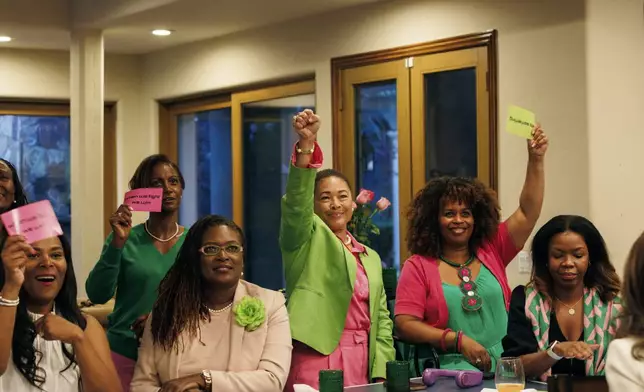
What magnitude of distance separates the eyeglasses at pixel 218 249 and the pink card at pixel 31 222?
54cm

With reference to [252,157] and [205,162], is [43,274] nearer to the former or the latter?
[252,157]

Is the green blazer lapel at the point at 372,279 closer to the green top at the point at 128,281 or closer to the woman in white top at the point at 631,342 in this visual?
the green top at the point at 128,281

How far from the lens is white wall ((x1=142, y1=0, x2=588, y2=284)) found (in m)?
5.08

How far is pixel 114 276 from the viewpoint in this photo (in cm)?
379

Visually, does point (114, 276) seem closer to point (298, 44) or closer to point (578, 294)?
point (578, 294)

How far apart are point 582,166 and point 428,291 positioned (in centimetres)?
171

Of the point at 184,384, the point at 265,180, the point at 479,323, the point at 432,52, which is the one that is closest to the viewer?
the point at 184,384

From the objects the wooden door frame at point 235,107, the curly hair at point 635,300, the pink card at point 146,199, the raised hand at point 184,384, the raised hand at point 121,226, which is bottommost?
the raised hand at point 184,384

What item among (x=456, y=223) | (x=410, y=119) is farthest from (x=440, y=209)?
(x=410, y=119)

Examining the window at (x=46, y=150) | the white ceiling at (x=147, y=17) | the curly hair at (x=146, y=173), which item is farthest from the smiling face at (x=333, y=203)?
the window at (x=46, y=150)

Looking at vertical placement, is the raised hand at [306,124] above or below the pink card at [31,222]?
above

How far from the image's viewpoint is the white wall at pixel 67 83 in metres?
8.06

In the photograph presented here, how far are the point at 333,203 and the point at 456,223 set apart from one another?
1.45 feet

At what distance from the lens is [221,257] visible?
335cm
